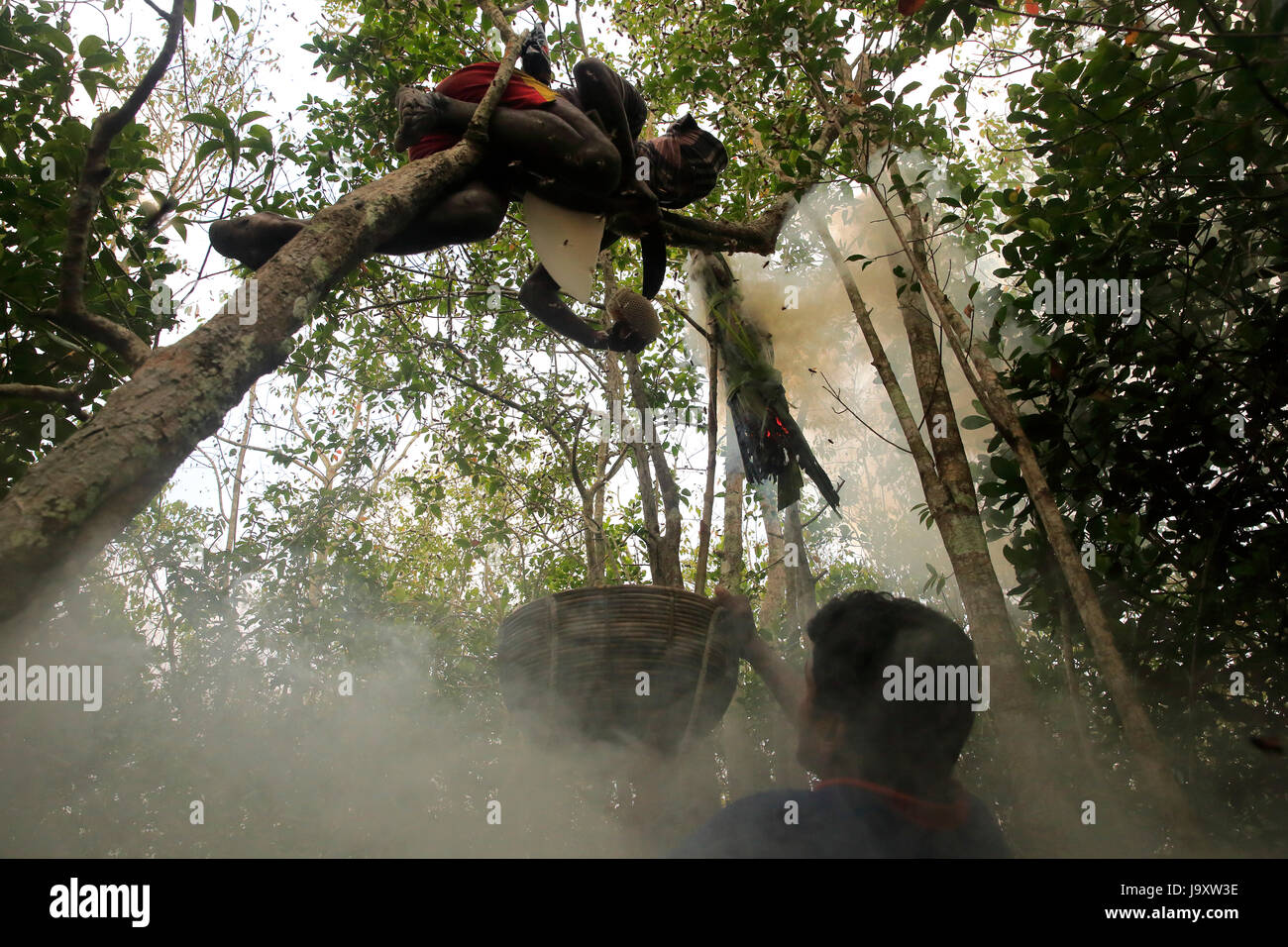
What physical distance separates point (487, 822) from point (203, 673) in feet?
9.56

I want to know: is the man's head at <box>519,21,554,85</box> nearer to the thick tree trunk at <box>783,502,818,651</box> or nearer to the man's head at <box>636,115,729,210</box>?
the man's head at <box>636,115,729,210</box>

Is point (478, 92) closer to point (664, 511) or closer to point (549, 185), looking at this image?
point (549, 185)

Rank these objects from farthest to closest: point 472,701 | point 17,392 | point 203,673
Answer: point 472,701, point 203,673, point 17,392

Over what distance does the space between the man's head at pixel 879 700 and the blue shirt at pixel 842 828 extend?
6cm

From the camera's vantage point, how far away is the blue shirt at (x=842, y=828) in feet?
4.58

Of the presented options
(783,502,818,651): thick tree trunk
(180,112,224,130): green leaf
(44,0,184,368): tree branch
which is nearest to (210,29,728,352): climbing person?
(44,0,184,368): tree branch

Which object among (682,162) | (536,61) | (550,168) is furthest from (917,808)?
(536,61)

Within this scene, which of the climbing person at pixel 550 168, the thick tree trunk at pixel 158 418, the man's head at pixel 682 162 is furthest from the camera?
the man's head at pixel 682 162

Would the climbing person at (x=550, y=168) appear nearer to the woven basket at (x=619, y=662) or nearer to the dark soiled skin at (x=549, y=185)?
the dark soiled skin at (x=549, y=185)

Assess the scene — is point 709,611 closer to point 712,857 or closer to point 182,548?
point 712,857

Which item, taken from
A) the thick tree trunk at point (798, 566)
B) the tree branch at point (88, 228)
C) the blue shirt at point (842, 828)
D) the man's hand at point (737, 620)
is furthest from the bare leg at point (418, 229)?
the thick tree trunk at point (798, 566)

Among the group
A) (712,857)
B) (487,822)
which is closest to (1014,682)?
(712,857)

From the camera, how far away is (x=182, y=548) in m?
5.63

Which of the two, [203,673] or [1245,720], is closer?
[1245,720]
